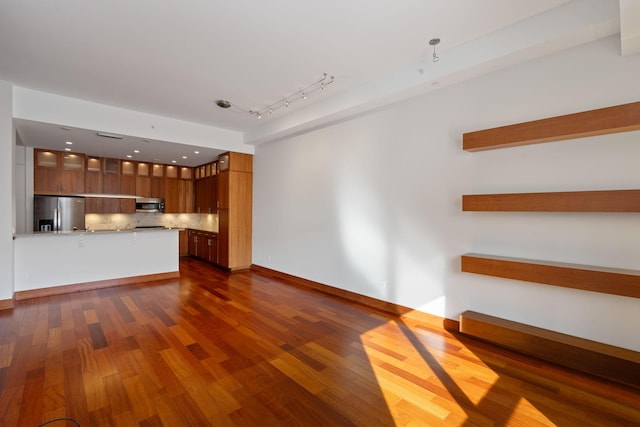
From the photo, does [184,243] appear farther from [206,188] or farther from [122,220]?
[206,188]

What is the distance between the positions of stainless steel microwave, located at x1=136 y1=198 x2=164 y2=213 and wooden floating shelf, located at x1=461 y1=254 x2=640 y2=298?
307 inches

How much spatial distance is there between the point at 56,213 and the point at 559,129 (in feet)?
28.5

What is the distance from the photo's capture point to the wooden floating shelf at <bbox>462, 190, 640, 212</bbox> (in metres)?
2.24

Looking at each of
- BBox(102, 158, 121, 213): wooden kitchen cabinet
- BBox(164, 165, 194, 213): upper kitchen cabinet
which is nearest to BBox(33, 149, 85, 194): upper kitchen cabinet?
BBox(102, 158, 121, 213): wooden kitchen cabinet

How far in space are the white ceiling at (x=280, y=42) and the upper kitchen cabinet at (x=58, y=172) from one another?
254 centimetres

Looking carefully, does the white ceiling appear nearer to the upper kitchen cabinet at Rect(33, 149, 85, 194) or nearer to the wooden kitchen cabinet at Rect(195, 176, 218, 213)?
the upper kitchen cabinet at Rect(33, 149, 85, 194)

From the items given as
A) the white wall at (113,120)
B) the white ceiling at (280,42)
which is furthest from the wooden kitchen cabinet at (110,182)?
the white ceiling at (280,42)

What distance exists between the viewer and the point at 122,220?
7746 mm

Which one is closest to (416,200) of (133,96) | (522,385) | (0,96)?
(522,385)

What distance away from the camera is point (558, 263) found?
2.63 meters

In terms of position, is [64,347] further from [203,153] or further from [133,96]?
[203,153]

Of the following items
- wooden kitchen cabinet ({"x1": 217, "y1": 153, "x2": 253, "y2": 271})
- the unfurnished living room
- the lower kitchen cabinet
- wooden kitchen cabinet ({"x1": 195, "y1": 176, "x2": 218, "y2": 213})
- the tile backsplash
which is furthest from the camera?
the tile backsplash

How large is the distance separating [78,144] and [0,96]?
1882mm

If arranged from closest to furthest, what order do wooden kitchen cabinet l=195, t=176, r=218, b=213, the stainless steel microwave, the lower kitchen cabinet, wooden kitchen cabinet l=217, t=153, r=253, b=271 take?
wooden kitchen cabinet l=217, t=153, r=253, b=271 < the lower kitchen cabinet < wooden kitchen cabinet l=195, t=176, r=218, b=213 < the stainless steel microwave
